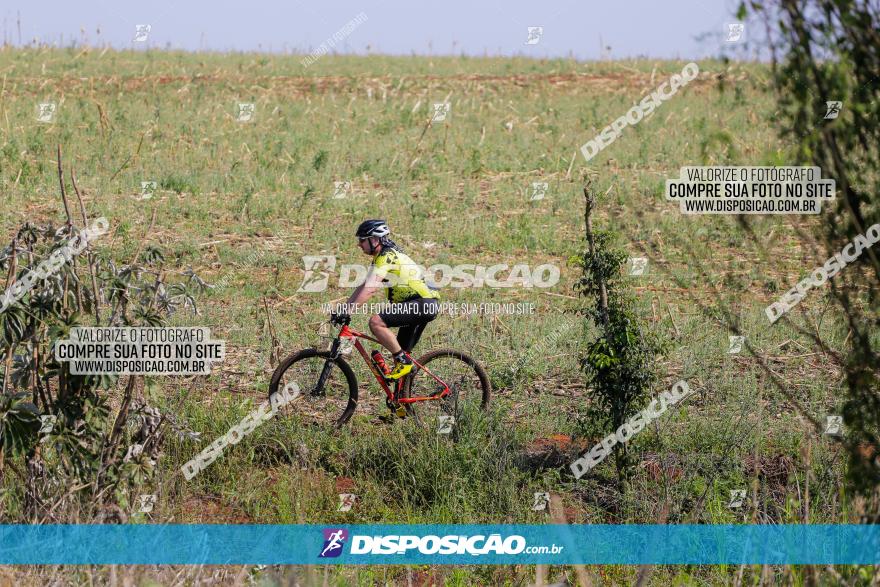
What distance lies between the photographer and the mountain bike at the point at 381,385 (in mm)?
9188

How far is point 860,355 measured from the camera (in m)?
4.89

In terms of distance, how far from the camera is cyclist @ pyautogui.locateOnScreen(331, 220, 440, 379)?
901 centimetres

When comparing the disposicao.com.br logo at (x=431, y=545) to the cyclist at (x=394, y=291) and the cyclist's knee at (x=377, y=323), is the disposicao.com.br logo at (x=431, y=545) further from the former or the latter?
the cyclist's knee at (x=377, y=323)

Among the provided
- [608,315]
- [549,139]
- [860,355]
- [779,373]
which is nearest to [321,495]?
[608,315]

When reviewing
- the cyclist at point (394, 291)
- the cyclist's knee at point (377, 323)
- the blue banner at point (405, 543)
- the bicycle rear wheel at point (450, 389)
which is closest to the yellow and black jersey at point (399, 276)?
the cyclist at point (394, 291)

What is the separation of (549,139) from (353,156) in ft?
16.0

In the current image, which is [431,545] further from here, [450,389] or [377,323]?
[377,323]

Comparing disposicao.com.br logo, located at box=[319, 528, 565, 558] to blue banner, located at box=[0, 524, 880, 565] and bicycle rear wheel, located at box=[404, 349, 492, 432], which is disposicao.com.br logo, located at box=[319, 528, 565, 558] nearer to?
blue banner, located at box=[0, 524, 880, 565]

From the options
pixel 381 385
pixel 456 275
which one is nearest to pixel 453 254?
pixel 456 275

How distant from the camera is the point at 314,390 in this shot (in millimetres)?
9422

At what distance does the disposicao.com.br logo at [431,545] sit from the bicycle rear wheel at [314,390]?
5.67ft

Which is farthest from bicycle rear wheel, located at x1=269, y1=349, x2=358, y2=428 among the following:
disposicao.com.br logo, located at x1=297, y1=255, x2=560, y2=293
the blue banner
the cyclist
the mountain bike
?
disposicao.com.br logo, located at x1=297, y1=255, x2=560, y2=293

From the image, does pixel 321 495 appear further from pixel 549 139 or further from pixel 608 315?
pixel 549 139

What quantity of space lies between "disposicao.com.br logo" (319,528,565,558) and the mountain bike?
49.9 inches
